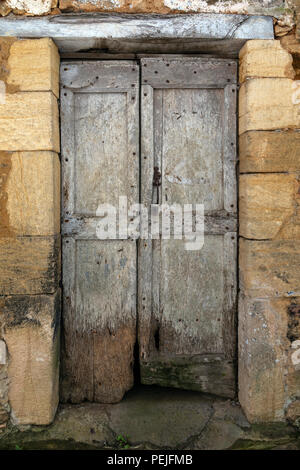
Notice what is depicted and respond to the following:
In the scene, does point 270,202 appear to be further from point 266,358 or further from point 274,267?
point 266,358

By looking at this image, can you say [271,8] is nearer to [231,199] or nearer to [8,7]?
[231,199]

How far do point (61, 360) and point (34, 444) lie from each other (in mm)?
552

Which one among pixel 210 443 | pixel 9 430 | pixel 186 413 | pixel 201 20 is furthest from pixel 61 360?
pixel 201 20

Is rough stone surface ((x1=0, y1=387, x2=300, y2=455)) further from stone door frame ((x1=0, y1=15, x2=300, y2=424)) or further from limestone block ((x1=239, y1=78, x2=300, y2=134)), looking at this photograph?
limestone block ((x1=239, y1=78, x2=300, y2=134))

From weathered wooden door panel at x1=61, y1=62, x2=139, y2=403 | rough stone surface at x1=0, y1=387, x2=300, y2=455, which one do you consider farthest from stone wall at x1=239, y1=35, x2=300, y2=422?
weathered wooden door panel at x1=61, y1=62, x2=139, y2=403

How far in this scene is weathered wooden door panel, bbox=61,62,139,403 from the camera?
262 cm

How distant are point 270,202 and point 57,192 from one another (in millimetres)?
1446

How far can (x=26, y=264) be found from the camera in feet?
7.97

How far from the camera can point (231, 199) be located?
104 inches

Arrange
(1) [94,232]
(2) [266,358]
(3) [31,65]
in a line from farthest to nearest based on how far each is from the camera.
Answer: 1. (1) [94,232]
2. (2) [266,358]
3. (3) [31,65]

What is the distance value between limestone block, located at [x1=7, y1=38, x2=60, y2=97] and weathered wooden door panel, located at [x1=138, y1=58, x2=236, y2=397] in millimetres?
670

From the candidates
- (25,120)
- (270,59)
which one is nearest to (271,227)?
(270,59)

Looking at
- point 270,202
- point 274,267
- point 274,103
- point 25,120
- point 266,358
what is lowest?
point 266,358

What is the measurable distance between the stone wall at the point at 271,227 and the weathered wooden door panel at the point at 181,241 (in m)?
0.20
